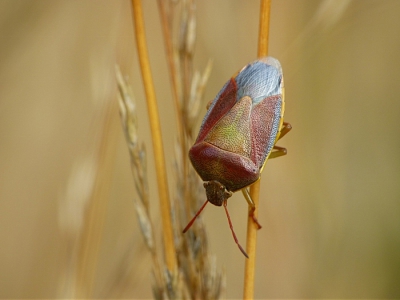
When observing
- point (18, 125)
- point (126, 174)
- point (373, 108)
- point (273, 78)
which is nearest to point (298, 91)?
point (373, 108)

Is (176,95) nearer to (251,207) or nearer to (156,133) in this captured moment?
(156,133)

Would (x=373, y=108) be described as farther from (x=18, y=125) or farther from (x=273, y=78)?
(x=18, y=125)

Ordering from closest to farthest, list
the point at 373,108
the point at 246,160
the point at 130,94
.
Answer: the point at 130,94, the point at 246,160, the point at 373,108

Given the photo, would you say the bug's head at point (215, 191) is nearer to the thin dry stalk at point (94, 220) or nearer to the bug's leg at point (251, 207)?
the bug's leg at point (251, 207)

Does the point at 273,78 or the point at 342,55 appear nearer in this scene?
the point at 273,78

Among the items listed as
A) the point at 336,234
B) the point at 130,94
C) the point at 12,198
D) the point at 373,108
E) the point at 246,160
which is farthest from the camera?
the point at 12,198

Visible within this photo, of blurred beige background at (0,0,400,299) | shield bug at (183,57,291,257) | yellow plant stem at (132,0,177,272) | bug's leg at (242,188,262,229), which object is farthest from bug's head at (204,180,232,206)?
blurred beige background at (0,0,400,299)

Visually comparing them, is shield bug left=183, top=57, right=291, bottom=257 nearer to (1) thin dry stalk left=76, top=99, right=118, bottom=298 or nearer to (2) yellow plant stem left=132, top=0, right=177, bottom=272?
(2) yellow plant stem left=132, top=0, right=177, bottom=272

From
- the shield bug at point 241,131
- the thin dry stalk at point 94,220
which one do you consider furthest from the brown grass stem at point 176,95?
the thin dry stalk at point 94,220
